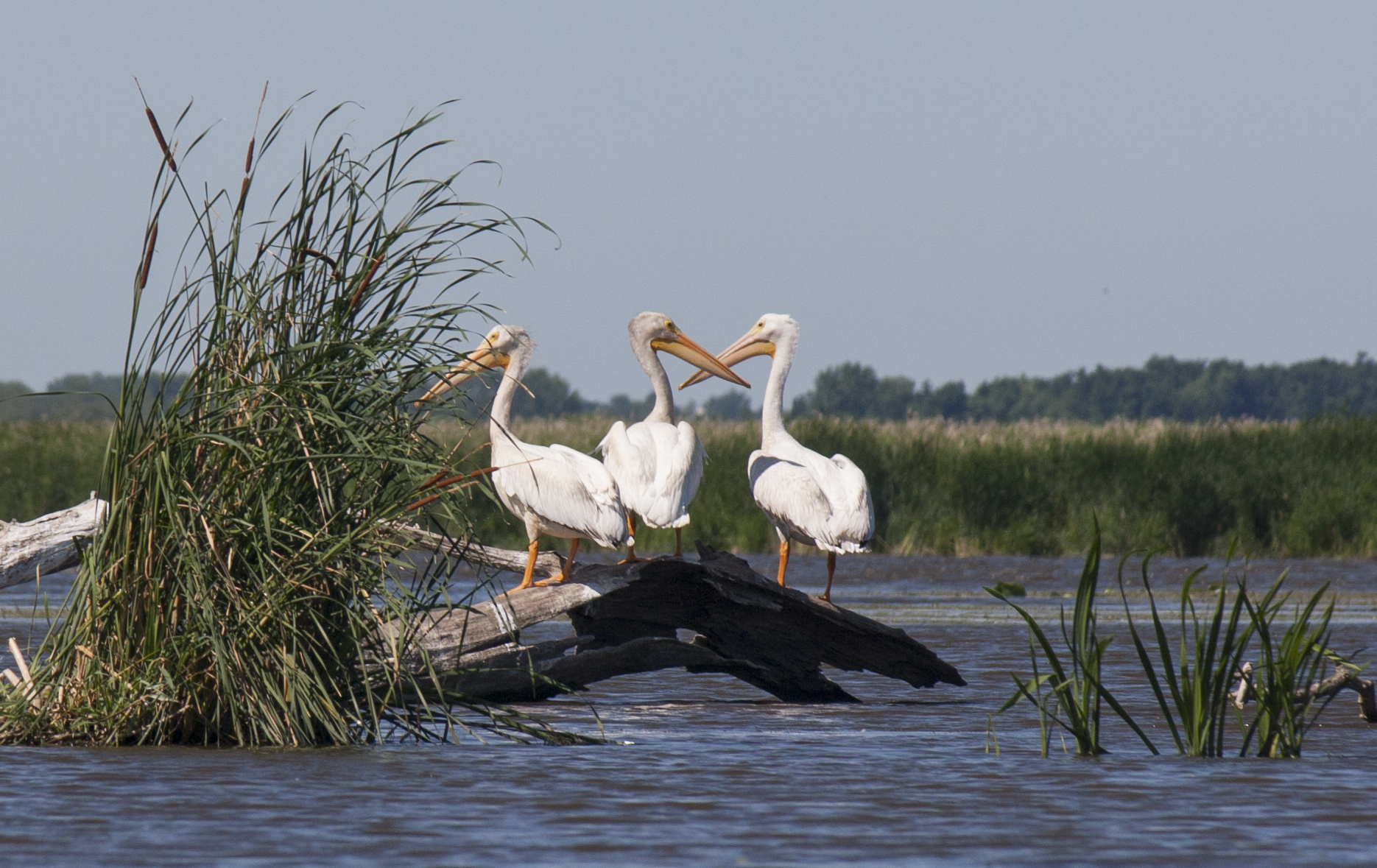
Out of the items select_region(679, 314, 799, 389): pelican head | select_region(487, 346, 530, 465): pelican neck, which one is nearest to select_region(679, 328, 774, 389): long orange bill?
select_region(679, 314, 799, 389): pelican head

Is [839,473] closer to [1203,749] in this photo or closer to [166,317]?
[1203,749]

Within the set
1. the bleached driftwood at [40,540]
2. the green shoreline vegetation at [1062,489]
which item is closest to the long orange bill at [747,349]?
the bleached driftwood at [40,540]

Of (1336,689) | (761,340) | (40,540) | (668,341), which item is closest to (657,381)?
(668,341)

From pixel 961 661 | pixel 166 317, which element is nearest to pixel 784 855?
pixel 166 317

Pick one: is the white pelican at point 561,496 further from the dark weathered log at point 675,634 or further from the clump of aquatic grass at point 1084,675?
the clump of aquatic grass at point 1084,675

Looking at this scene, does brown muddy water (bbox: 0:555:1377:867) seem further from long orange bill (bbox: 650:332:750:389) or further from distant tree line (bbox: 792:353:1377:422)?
distant tree line (bbox: 792:353:1377:422)

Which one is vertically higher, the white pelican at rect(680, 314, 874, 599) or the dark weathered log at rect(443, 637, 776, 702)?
the white pelican at rect(680, 314, 874, 599)

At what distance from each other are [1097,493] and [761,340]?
8302 mm

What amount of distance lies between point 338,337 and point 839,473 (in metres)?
4.45

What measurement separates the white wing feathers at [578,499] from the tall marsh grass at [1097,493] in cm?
955

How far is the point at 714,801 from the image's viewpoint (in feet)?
16.9

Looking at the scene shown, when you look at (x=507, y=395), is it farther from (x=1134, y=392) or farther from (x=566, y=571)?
(x=1134, y=392)

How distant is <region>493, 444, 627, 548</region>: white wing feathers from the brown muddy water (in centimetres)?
108

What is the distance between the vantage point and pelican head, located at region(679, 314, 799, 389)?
439 inches
